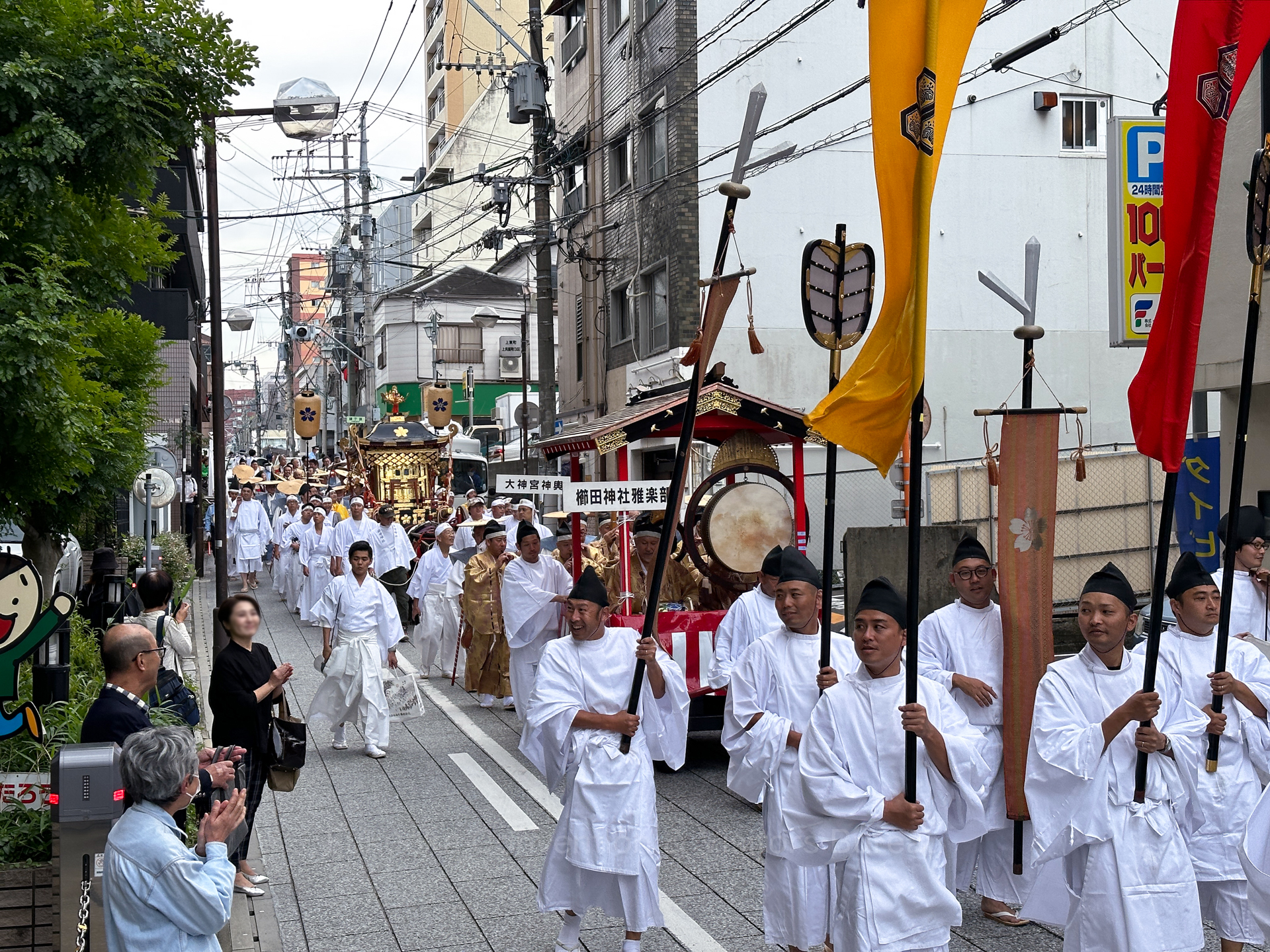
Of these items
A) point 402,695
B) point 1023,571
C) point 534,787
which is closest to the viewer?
point 1023,571

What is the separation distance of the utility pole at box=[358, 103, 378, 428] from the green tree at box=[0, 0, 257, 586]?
1093 inches

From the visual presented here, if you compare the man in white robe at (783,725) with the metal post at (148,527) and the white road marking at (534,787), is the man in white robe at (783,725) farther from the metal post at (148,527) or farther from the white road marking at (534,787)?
the metal post at (148,527)

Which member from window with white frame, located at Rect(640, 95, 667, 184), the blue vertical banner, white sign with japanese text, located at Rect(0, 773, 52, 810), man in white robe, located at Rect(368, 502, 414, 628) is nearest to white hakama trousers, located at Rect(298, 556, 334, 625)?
man in white robe, located at Rect(368, 502, 414, 628)

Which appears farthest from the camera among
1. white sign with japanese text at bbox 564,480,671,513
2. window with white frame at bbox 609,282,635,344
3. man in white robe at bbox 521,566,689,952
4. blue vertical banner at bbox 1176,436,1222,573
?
window with white frame at bbox 609,282,635,344

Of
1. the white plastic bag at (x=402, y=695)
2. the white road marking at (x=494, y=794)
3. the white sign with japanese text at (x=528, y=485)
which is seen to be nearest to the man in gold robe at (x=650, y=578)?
the white sign with japanese text at (x=528, y=485)

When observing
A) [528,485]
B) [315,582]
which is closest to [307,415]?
[315,582]

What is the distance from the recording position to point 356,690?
11.3m

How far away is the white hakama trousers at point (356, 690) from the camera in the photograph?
36.9ft

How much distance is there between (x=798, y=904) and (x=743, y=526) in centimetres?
530

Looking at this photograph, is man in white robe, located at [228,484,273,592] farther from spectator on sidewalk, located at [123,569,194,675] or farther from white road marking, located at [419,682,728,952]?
spectator on sidewalk, located at [123,569,194,675]

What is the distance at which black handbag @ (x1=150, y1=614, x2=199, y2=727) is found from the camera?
25.0ft

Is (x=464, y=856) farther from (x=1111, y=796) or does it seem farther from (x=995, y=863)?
(x=1111, y=796)

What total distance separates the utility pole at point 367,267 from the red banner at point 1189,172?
107 feet

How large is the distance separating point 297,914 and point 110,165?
4845 millimetres
